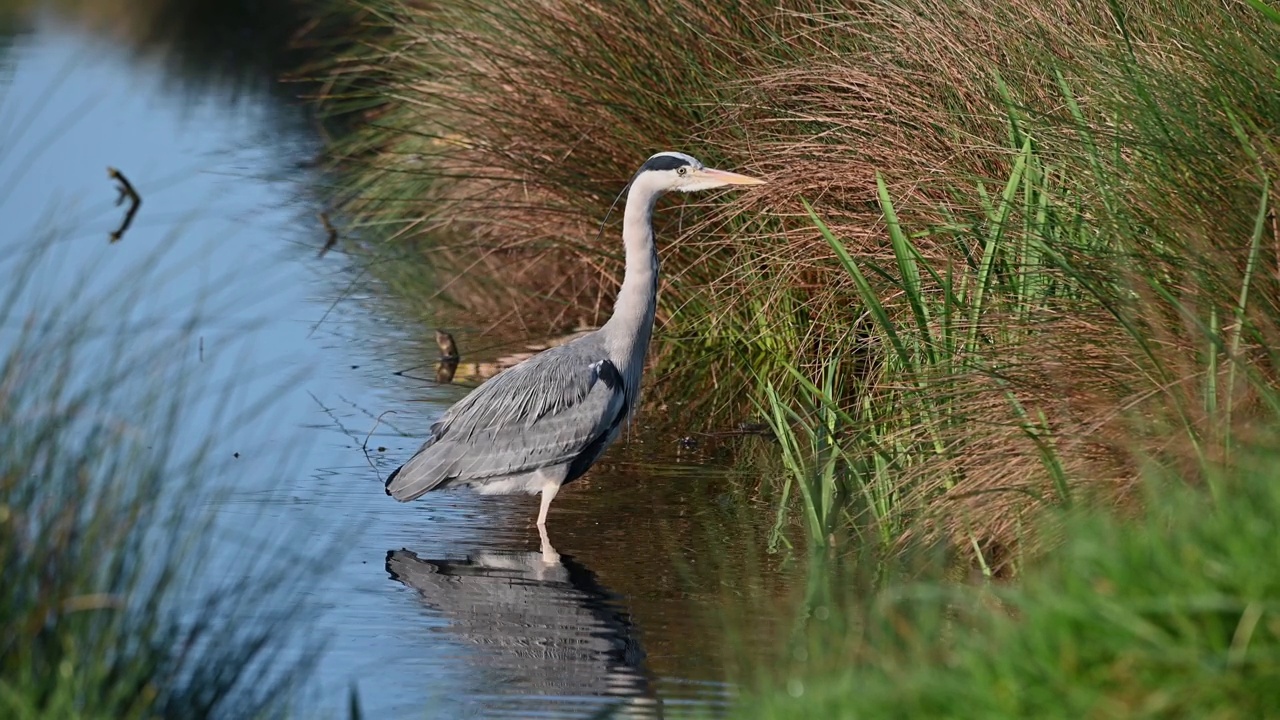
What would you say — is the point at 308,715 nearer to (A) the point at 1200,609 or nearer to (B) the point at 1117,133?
(A) the point at 1200,609

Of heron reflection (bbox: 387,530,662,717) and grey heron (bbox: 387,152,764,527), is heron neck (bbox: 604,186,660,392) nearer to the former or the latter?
grey heron (bbox: 387,152,764,527)

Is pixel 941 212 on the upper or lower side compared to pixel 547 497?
upper

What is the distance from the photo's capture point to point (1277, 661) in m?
3.13

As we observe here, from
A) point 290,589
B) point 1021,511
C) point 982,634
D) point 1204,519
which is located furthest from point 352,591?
point 1204,519

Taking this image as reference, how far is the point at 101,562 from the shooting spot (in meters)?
3.82

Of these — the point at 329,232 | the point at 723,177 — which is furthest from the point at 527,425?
the point at 329,232

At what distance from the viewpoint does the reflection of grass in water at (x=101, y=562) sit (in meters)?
3.61

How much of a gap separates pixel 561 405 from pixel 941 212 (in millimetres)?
1812

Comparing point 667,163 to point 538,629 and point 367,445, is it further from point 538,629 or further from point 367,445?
point 538,629

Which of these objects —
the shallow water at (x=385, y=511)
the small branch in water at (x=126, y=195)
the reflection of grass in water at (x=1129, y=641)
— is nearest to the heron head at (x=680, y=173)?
the shallow water at (x=385, y=511)

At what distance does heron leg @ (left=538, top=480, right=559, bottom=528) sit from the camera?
6.79m

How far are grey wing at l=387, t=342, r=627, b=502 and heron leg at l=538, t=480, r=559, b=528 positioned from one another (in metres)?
A: 0.08

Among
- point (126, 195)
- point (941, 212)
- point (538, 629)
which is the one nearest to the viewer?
point (538, 629)

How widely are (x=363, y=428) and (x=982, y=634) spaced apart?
15.9 feet
